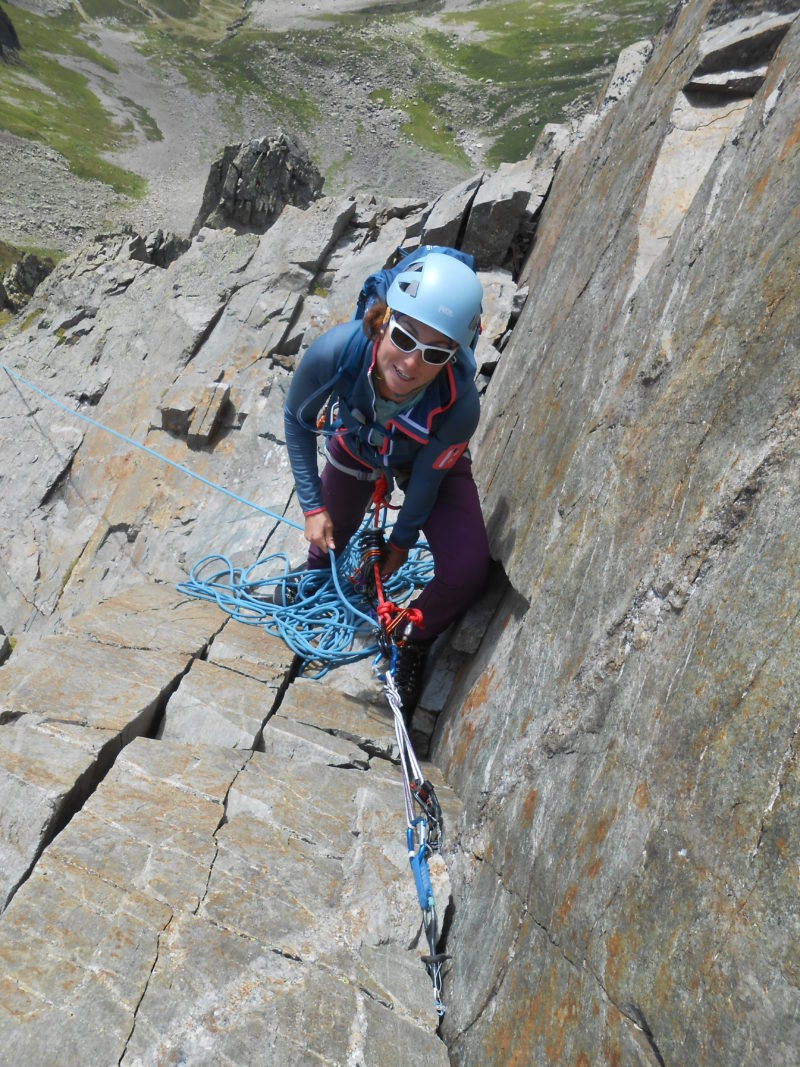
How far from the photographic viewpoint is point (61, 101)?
3413 inches

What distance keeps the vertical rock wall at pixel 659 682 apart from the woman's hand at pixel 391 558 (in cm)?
109

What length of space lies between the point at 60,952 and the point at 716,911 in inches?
101

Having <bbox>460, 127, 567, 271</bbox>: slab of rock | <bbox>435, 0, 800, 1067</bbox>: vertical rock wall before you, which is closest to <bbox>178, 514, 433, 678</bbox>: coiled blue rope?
<bbox>435, 0, 800, 1067</bbox>: vertical rock wall

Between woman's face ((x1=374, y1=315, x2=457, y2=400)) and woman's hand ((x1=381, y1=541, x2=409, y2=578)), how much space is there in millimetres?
1400

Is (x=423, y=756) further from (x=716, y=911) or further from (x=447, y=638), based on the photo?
(x=716, y=911)

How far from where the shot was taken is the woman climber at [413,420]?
4340 millimetres

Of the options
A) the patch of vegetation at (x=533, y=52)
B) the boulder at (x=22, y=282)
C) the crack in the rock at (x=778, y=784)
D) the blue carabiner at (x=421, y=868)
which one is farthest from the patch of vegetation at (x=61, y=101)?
the crack in the rock at (x=778, y=784)

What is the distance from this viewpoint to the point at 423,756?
17.3ft

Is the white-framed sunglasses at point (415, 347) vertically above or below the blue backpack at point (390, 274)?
below

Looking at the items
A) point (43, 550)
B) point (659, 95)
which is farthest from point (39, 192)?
point (659, 95)

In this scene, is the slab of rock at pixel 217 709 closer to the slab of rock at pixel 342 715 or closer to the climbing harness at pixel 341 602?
the slab of rock at pixel 342 715

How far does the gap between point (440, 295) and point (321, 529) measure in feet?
7.94

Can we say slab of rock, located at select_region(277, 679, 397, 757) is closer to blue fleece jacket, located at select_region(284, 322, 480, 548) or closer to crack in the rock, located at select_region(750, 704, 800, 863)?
blue fleece jacket, located at select_region(284, 322, 480, 548)

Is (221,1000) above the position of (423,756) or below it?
above
